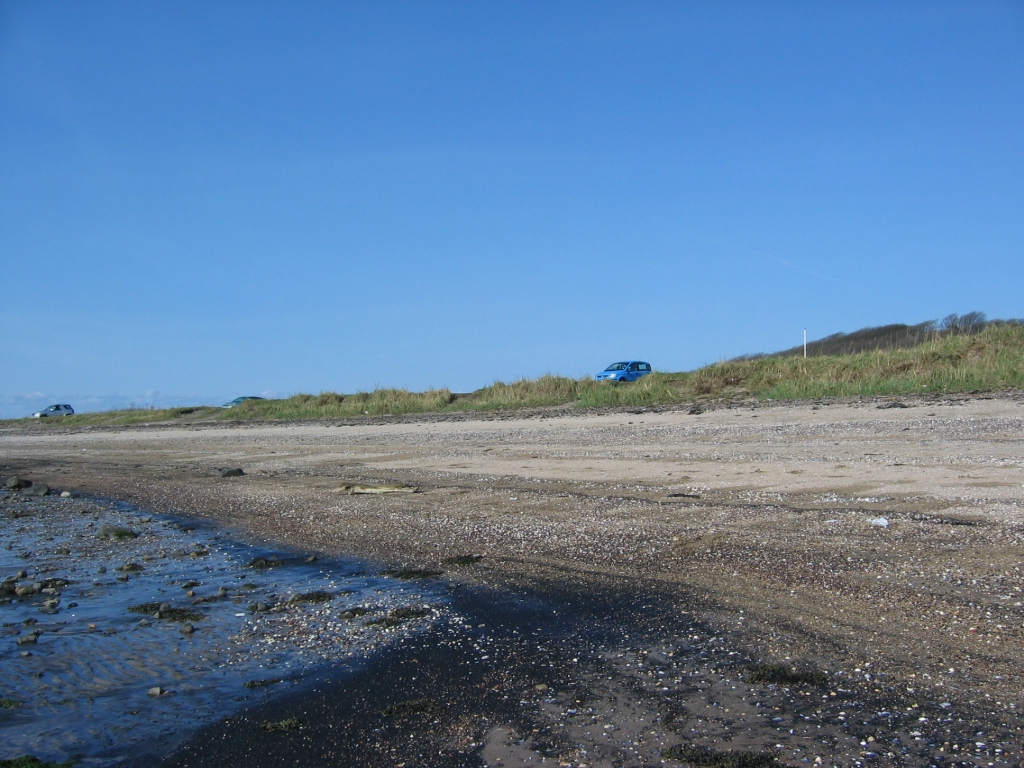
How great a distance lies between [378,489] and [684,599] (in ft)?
19.6

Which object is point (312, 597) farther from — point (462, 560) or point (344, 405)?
point (344, 405)

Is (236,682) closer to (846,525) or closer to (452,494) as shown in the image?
(846,525)

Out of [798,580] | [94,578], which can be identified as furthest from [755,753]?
[94,578]

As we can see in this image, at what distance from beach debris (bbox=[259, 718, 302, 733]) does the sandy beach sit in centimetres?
4

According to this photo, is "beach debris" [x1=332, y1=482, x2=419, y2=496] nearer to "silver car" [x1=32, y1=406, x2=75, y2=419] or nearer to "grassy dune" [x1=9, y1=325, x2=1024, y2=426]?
"grassy dune" [x1=9, y1=325, x2=1024, y2=426]

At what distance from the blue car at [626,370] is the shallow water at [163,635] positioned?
29.6m

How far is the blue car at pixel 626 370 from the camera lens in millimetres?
37188

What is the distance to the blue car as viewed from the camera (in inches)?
1464

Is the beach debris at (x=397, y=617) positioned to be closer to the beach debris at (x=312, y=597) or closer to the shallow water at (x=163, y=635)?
the shallow water at (x=163, y=635)

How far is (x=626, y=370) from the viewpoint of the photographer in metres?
37.8

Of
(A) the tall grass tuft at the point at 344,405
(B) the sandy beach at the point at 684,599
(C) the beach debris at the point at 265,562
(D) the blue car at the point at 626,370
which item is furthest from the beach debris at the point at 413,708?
(D) the blue car at the point at 626,370

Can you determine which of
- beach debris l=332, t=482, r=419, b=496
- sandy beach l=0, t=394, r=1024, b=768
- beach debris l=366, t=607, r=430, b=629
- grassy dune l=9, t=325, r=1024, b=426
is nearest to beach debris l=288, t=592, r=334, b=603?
beach debris l=366, t=607, r=430, b=629

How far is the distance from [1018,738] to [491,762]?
200 cm

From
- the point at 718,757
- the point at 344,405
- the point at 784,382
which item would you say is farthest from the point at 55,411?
the point at 718,757
